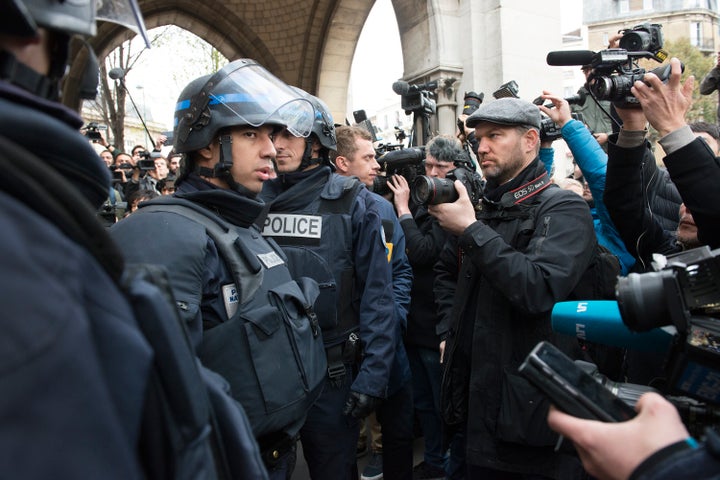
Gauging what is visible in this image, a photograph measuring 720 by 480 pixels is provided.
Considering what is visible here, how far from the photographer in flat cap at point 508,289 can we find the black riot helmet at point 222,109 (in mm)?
813

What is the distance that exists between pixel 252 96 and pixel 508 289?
3.78 ft

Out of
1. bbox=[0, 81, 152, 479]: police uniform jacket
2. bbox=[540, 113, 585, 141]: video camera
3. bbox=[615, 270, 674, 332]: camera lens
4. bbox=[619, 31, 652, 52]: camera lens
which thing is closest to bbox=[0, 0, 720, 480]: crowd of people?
bbox=[0, 81, 152, 479]: police uniform jacket

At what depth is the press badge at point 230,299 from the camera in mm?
1681

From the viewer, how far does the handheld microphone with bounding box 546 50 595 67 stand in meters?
2.31

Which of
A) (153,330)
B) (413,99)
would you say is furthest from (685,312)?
(413,99)

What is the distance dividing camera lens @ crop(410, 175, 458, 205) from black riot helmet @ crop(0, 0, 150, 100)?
1.59 m

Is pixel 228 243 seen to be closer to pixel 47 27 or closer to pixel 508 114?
pixel 47 27

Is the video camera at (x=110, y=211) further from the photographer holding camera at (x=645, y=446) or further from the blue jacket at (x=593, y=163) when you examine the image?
the photographer holding camera at (x=645, y=446)

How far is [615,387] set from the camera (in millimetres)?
1214

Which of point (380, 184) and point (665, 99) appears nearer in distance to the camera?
point (665, 99)

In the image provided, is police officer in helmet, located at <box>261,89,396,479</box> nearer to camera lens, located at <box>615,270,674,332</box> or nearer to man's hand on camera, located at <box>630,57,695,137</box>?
man's hand on camera, located at <box>630,57,695,137</box>

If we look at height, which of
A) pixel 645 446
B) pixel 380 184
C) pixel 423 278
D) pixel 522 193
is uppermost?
pixel 380 184

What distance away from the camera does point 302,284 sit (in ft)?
6.72

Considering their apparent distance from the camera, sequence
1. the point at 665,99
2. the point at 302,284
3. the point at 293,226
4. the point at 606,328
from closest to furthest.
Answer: the point at 606,328
the point at 665,99
the point at 302,284
the point at 293,226
